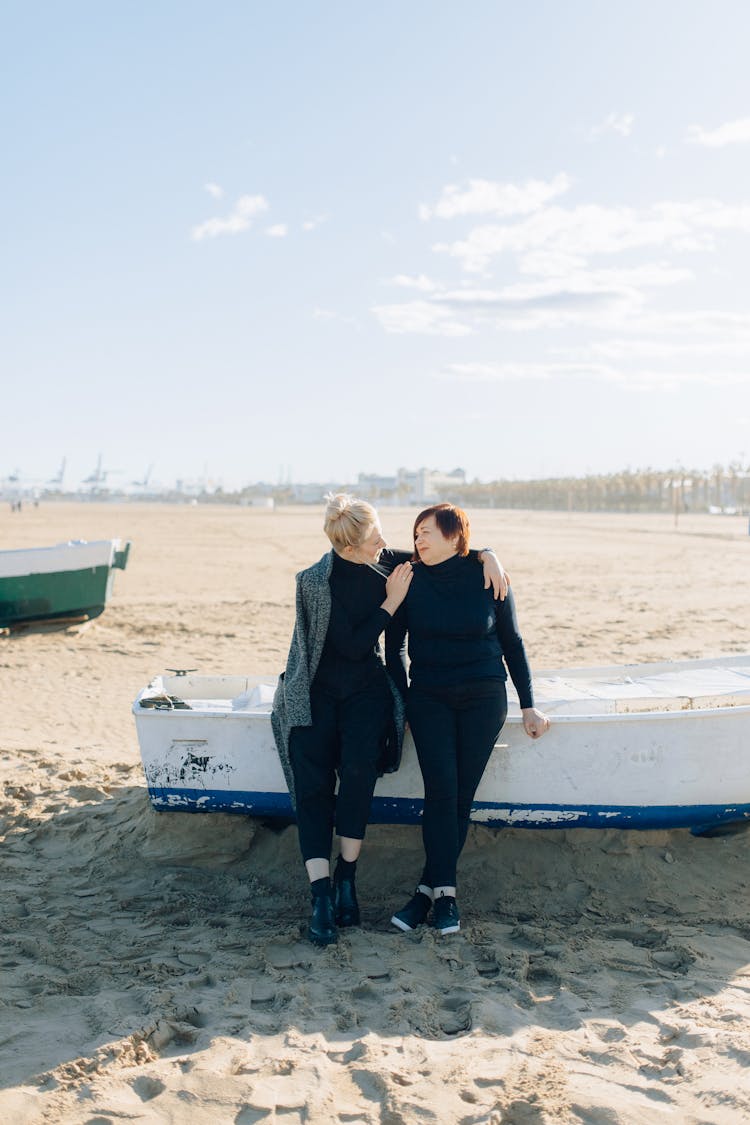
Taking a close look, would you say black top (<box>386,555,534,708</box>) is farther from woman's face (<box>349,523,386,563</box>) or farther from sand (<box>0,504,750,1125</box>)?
sand (<box>0,504,750,1125</box>)

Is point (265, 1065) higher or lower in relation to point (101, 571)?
lower

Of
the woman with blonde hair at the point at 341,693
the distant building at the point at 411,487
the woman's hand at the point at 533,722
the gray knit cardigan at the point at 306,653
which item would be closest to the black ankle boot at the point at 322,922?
the woman with blonde hair at the point at 341,693

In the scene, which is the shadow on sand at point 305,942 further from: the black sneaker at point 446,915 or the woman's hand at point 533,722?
the woman's hand at point 533,722

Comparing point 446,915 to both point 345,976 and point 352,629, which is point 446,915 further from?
point 352,629

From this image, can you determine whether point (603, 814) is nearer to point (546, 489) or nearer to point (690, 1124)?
point (690, 1124)

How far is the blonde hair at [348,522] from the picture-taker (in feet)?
12.6

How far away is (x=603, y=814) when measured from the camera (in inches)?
173

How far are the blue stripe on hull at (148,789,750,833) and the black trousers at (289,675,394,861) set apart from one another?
0.44 metres

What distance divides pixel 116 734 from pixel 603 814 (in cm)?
391

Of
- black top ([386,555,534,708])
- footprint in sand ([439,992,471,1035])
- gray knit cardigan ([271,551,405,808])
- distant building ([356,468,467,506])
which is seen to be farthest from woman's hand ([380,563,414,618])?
distant building ([356,468,467,506])

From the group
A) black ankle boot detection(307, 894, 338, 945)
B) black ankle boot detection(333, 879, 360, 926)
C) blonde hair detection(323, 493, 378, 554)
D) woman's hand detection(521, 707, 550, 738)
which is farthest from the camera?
woman's hand detection(521, 707, 550, 738)

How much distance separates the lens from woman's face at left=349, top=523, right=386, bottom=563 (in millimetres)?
3885

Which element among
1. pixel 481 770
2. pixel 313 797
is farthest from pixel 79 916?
pixel 481 770

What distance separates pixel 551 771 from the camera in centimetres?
431
